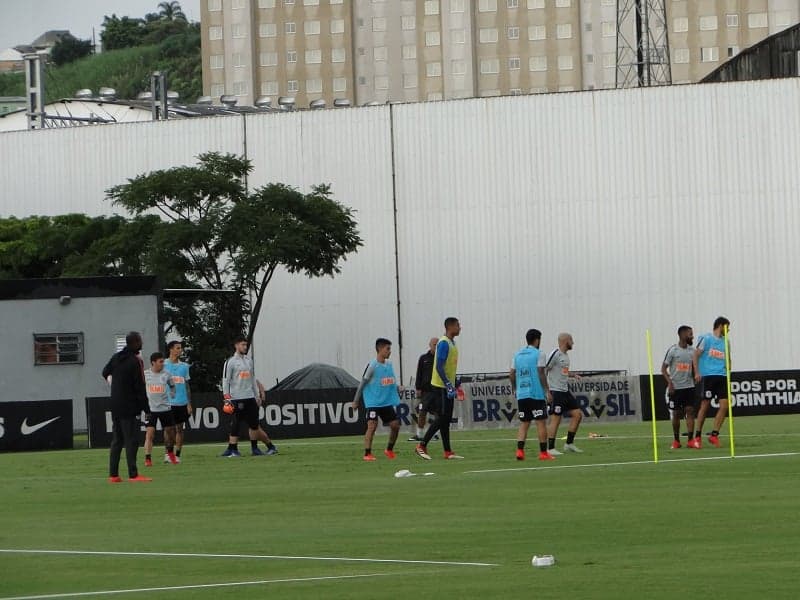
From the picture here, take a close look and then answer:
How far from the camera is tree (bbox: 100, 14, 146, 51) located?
541ft

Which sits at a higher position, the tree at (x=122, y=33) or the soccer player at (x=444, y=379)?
the tree at (x=122, y=33)

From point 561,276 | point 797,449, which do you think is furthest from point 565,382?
point 561,276

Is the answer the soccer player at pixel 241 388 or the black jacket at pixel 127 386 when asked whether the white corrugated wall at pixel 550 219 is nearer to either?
the soccer player at pixel 241 388

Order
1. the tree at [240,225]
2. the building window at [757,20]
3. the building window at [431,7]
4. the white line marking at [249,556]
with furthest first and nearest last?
the building window at [431,7] → the building window at [757,20] → the tree at [240,225] → the white line marking at [249,556]

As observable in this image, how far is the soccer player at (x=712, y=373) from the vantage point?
24.4 metres

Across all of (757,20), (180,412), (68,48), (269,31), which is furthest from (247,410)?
(269,31)

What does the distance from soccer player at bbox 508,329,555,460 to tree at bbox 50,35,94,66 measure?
7.40 metres

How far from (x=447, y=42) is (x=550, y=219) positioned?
7215 cm

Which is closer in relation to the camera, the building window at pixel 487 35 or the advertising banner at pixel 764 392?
the advertising banner at pixel 764 392

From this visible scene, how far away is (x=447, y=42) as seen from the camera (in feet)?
431

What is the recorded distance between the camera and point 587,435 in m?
31.4

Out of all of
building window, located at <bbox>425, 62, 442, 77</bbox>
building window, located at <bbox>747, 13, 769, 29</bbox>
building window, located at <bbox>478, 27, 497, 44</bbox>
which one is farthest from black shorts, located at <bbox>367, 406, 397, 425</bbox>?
building window, located at <bbox>747, 13, 769, 29</bbox>

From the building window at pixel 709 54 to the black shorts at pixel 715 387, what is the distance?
111009mm

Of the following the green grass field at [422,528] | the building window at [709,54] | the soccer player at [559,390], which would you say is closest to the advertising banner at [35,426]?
the green grass field at [422,528]
